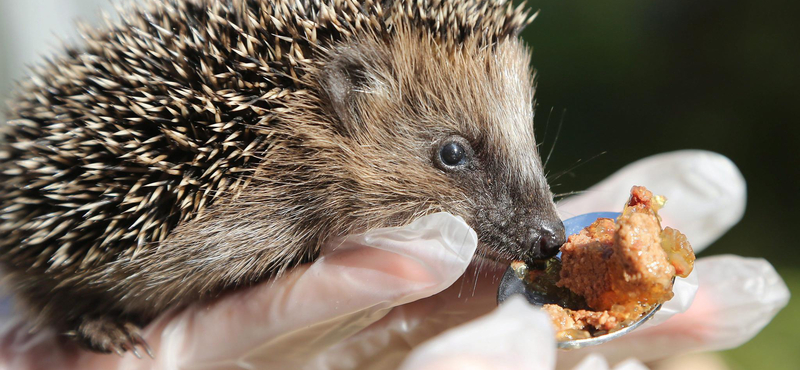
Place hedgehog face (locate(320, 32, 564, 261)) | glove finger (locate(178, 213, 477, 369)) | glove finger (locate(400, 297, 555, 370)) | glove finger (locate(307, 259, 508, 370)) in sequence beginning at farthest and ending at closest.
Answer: glove finger (locate(307, 259, 508, 370))
hedgehog face (locate(320, 32, 564, 261))
glove finger (locate(178, 213, 477, 369))
glove finger (locate(400, 297, 555, 370))

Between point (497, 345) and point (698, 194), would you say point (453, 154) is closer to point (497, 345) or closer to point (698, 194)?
point (497, 345)

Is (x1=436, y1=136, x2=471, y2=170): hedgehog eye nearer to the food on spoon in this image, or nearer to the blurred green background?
the food on spoon

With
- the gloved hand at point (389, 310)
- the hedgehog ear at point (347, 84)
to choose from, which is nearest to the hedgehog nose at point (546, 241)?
the gloved hand at point (389, 310)

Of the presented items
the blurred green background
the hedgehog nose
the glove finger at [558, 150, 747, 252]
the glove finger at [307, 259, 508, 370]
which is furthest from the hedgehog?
the blurred green background

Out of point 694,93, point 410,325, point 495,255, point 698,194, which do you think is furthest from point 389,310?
point 694,93

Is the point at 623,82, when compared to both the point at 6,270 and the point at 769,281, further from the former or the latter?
the point at 6,270

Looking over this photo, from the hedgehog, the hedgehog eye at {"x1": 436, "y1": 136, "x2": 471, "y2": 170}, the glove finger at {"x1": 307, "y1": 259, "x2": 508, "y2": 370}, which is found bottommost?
the glove finger at {"x1": 307, "y1": 259, "x2": 508, "y2": 370}

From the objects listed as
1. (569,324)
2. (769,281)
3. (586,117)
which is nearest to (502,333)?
(569,324)

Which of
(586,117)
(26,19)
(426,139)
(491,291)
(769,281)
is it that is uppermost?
(26,19)
